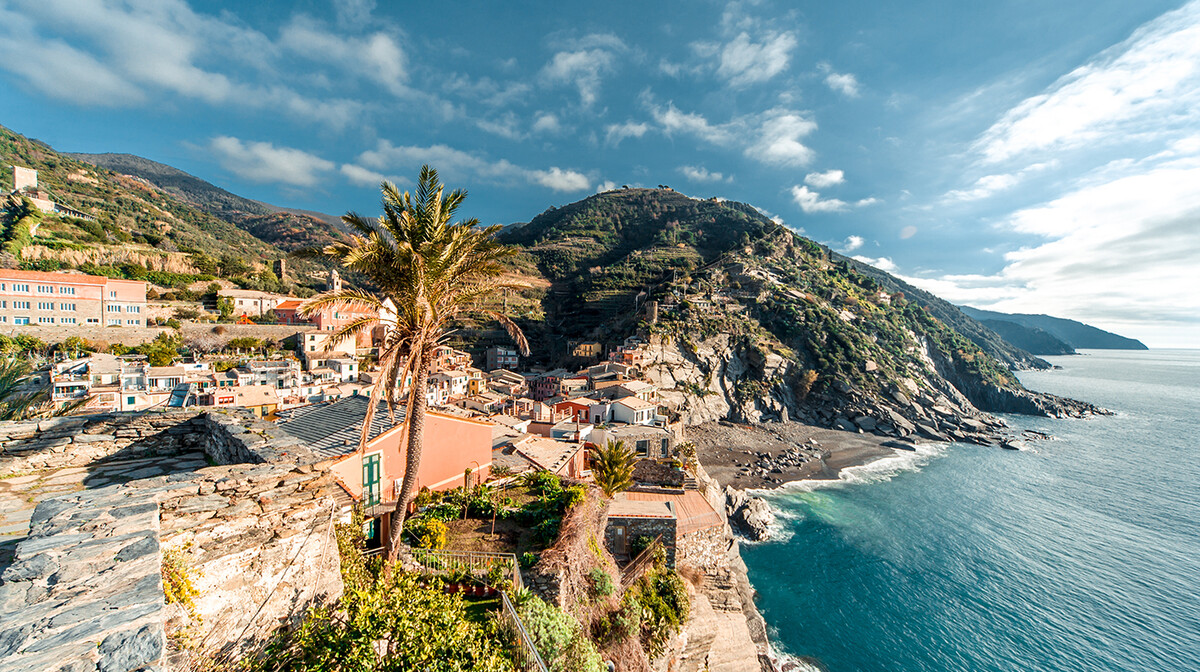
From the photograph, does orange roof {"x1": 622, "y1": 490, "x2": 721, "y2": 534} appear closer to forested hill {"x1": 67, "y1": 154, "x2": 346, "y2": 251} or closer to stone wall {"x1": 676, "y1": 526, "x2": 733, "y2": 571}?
stone wall {"x1": 676, "y1": 526, "x2": 733, "y2": 571}

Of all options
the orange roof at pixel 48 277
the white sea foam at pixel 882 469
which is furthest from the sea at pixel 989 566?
the orange roof at pixel 48 277

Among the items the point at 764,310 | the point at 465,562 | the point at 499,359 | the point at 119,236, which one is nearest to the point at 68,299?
the point at 119,236

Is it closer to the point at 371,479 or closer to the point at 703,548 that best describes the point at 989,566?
the point at 703,548

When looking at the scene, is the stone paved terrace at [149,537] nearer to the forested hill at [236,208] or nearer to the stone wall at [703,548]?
the stone wall at [703,548]

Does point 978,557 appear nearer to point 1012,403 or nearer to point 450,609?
point 450,609

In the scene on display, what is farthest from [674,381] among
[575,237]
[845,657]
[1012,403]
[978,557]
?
[575,237]
